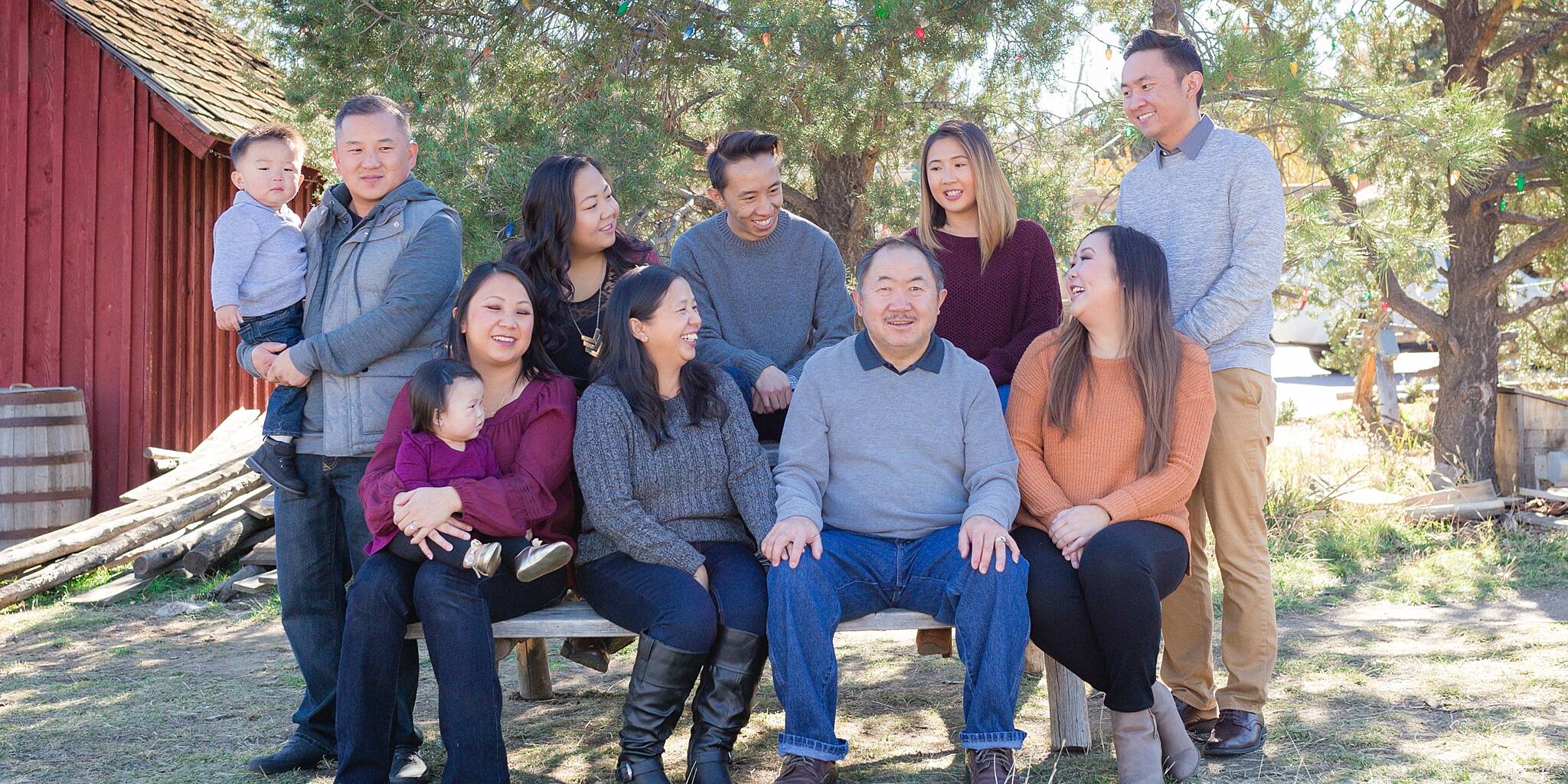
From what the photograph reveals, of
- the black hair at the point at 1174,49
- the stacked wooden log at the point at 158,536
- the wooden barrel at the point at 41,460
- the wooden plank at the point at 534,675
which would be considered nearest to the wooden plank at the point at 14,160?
the wooden barrel at the point at 41,460

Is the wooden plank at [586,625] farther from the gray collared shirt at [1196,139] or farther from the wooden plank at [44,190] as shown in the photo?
the wooden plank at [44,190]

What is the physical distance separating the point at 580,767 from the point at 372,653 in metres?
0.82

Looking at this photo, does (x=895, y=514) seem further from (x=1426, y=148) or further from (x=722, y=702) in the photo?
(x=1426, y=148)

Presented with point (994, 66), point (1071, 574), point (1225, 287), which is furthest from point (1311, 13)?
point (1071, 574)

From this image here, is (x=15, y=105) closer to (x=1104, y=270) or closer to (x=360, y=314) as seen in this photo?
(x=360, y=314)

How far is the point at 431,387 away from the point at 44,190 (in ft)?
20.7

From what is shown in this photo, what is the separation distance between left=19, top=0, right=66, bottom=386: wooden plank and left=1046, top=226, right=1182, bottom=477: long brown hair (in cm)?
715

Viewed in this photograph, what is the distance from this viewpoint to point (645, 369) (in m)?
3.53

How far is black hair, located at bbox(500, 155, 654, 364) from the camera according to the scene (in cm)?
381

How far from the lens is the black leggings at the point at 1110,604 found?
3.19m

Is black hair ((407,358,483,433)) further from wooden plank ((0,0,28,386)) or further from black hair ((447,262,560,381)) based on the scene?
wooden plank ((0,0,28,386))

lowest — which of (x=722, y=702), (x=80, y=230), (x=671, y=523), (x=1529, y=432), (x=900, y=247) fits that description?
(x=722, y=702)

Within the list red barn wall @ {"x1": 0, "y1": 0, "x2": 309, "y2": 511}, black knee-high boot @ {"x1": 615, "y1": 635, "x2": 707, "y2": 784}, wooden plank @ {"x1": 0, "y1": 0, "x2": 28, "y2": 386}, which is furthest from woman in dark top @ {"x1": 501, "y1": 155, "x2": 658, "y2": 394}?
wooden plank @ {"x1": 0, "y1": 0, "x2": 28, "y2": 386}

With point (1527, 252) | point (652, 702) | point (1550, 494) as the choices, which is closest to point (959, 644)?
point (652, 702)
